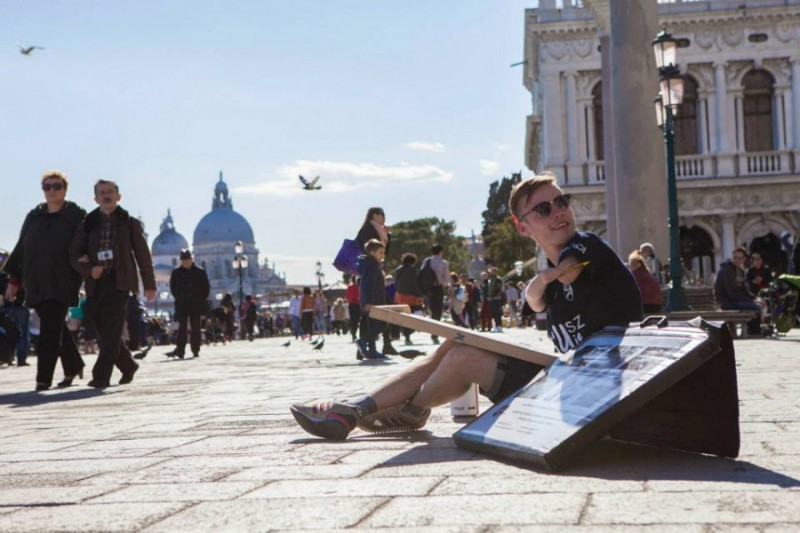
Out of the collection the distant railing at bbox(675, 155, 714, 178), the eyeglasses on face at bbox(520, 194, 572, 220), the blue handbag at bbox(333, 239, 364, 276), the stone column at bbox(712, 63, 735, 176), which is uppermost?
the stone column at bbox(712, 63, 735, 176)

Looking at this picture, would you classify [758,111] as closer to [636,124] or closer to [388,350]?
[636,124]

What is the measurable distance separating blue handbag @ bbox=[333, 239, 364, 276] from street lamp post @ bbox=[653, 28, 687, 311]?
501 cm

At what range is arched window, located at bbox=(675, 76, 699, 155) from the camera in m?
41.2

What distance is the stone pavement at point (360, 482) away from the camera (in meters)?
3.04

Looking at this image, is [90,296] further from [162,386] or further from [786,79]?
[786,79]

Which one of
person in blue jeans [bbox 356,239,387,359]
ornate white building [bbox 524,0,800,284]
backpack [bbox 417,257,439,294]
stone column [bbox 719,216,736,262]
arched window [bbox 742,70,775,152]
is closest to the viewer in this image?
person in blue jeans [bbox 356,239,387,359]

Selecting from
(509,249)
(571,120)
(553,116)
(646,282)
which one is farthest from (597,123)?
(646,282)

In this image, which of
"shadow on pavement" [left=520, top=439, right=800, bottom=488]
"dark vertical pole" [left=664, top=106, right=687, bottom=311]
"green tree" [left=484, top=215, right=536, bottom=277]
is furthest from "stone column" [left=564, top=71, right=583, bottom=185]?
"shadow on pavement" [left=520, top=439, right=800, bottom=488]

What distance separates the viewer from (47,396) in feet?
30.8

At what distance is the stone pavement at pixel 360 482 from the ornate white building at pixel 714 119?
34.4m

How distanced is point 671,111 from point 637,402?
→ 13371 mm

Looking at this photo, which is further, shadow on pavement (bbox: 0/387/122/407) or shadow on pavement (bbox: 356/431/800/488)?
shadow on pavement (bbox: 0/387/122/407)

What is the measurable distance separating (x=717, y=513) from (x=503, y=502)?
568 mm

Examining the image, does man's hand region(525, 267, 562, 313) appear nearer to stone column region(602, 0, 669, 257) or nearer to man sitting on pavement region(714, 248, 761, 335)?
stone column region(602, 0, 669, 257)
